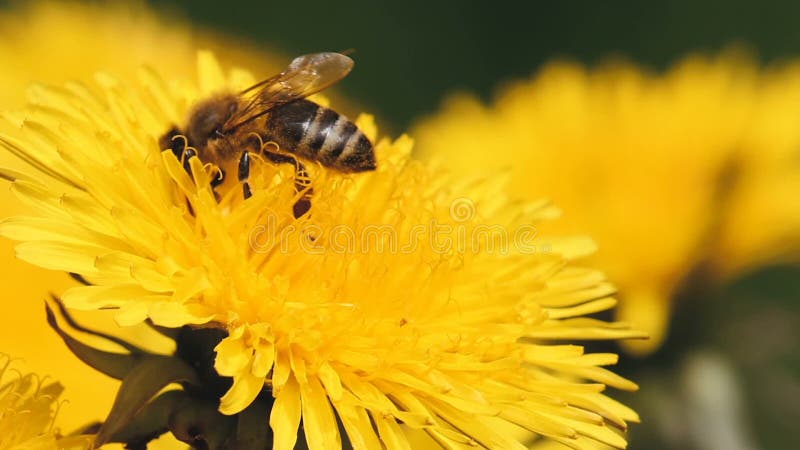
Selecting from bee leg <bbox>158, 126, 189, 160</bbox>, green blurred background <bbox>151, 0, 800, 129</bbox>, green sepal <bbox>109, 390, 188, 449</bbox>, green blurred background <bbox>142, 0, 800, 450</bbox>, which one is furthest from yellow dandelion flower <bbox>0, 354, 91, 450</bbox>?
green blurred background <bbox>151, 0, 800, 129</bbox>

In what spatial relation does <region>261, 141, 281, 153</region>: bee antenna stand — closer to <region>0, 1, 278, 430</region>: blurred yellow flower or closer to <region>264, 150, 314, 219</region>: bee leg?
<region>264, 150, 314, 219</region>: bee leg

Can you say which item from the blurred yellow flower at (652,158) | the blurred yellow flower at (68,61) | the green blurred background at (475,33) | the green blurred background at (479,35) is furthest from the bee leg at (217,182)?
the green blurred background at (475,33)

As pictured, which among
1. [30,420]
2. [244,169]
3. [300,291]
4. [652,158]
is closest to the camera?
[30,420]

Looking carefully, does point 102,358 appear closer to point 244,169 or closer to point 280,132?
point 244,169

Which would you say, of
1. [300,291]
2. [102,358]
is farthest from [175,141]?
[102,358]

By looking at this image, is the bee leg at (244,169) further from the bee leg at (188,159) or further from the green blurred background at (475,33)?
the green blurred background at (475,33)

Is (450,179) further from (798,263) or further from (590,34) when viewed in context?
(590,34)
